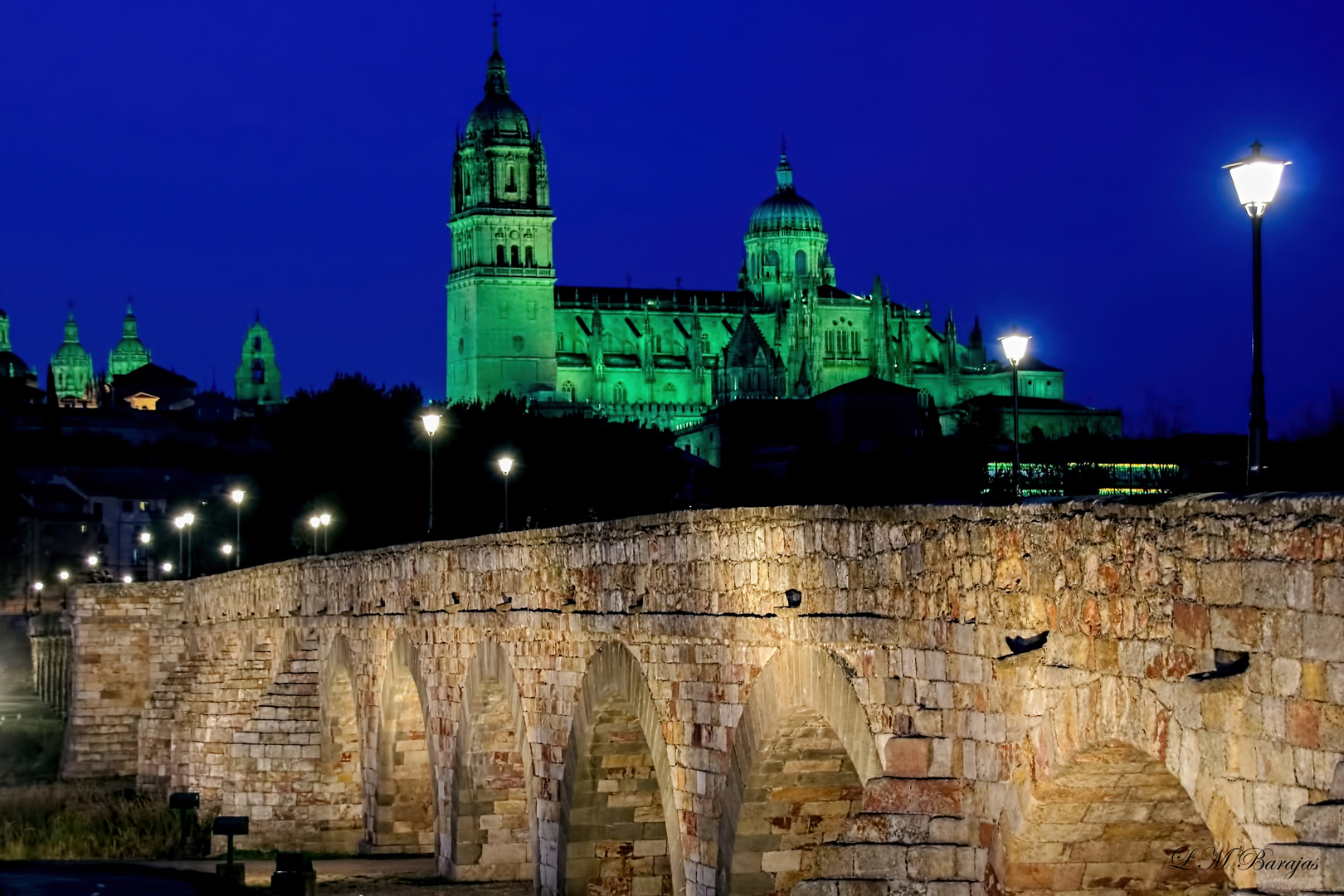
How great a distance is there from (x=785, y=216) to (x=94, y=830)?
156737mm

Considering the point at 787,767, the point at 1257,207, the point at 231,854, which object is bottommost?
the point at 231,854

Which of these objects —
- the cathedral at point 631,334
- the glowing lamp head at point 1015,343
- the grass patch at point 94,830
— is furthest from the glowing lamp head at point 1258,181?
the cathedral at point 631,334

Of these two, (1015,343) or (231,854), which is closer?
(1015,343)

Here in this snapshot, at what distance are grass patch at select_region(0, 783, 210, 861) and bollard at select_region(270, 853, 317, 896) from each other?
896cm

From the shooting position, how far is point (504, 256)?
16638 cm

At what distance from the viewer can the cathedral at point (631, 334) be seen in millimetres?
165625

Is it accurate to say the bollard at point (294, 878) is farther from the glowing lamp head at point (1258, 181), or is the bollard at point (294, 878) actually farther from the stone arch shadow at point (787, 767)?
the glowing lamp head at point (1258, 181)

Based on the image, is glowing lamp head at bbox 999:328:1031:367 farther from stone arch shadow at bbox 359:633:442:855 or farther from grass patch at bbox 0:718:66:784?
grass patch at bbox 0:718:66:784

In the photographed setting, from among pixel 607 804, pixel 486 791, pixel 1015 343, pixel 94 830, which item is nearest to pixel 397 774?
pixel 486 791


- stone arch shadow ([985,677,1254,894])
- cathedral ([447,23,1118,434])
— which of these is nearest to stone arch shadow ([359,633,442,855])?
stone arch shadow ([985,677,1254,894])

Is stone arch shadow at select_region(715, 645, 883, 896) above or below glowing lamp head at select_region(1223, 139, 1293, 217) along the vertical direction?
below

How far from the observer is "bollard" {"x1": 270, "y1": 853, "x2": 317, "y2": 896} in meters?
23.3

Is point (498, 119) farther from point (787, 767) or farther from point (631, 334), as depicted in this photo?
point (787, 767)

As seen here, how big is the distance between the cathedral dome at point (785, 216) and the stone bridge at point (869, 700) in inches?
6319
